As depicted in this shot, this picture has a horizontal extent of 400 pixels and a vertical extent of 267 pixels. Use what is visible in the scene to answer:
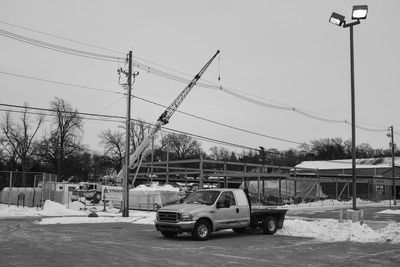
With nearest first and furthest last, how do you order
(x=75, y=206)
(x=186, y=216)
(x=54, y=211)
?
(x=186, y=216), (x=54, y=211), (x=75, y=206)

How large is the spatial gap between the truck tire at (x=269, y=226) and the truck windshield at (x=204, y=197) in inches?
103

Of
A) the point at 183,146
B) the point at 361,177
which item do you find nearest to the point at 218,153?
the point at 183,146

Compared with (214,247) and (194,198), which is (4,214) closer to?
(194,198)

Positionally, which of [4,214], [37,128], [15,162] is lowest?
[4,214]

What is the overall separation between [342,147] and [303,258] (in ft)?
447

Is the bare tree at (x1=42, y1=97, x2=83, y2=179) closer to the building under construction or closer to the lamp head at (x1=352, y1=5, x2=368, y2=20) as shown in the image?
the building under construction

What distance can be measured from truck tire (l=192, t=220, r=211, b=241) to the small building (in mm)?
43852

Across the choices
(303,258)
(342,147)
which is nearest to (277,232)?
(303,258)

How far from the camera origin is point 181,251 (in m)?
13.5

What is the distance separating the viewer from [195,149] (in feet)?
432

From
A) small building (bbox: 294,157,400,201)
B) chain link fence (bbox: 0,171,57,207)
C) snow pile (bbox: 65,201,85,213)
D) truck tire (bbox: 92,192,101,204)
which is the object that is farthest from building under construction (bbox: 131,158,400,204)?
chain link fence (bbox: 0,171,57,207)

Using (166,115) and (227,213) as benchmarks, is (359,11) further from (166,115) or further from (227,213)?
(166,115)

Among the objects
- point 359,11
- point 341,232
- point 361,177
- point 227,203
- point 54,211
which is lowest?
point 54,211

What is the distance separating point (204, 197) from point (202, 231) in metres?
1.58
